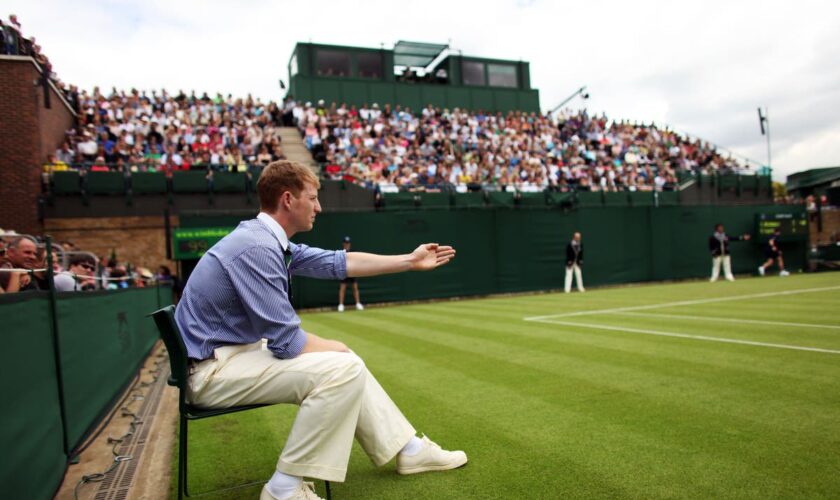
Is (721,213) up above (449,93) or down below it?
below

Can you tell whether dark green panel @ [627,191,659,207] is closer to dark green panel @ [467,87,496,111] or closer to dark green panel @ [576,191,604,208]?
dark green panel @ [576,191,604,208]

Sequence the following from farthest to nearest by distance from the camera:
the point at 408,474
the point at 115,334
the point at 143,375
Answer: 1. the point at 143,375
2. the point at 115,334
3. the point at 408,474

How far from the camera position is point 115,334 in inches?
277

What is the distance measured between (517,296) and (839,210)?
18180 millimetres

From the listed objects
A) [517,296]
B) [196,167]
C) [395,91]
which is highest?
[395,91]

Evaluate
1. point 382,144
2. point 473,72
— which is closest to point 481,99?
point 473,72

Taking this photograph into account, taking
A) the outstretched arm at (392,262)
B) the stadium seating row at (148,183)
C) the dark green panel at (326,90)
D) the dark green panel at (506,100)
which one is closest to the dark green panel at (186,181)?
the stadium seating row at (148,183)

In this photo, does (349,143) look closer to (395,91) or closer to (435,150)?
(435,150)

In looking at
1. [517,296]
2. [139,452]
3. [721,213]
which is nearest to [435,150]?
[517,296]

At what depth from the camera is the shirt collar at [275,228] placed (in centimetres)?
312

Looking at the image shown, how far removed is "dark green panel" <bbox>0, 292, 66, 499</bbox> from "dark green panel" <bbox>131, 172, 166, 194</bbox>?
49.4 feet

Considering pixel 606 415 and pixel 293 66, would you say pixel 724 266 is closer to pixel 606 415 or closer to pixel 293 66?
pixel 606 415

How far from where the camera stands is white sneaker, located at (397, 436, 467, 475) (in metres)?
3.54

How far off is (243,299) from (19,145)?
18242 mm
